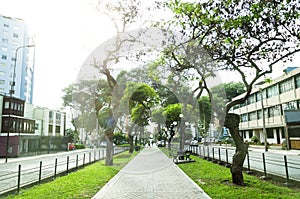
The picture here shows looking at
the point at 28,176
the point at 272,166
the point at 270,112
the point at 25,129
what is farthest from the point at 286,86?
the point at 25,129

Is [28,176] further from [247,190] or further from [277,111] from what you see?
[277,111]

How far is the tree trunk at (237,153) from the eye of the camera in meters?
8.39

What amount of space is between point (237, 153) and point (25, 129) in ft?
95.3

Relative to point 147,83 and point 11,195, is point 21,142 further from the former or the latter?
point 11,195

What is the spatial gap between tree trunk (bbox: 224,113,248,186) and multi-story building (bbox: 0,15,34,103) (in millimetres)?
56483

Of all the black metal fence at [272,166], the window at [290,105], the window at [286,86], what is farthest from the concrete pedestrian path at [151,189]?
the window at [286,86]

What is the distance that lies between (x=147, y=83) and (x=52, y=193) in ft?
36.6

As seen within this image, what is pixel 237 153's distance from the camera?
873 cm

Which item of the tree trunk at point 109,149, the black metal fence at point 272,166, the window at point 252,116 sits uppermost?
the window at point 252,116

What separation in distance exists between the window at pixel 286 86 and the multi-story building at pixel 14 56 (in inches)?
A: 1922

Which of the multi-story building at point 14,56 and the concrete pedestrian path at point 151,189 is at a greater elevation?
the multi-story building at point 14,56

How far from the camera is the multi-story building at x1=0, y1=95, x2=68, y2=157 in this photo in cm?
2622

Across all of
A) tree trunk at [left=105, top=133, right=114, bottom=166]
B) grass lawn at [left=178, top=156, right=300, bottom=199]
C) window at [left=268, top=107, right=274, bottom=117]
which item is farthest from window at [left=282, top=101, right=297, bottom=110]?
grass lawn at [left=178, top=156, right=300, bottom=199]

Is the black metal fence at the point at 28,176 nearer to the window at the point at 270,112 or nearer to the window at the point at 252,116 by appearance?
Result: the window at the point at 270,112
